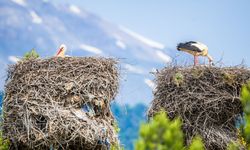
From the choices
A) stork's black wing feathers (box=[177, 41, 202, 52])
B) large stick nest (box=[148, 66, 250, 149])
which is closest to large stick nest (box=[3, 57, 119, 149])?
large stick nest (box=[148, 66, 250, 149])

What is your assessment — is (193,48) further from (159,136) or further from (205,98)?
(159,136)

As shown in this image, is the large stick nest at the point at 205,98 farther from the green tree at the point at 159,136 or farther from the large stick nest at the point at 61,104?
the green tree at the point at 159,136

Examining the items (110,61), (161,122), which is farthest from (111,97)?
(161,122)

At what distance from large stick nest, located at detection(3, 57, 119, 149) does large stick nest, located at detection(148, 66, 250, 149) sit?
145 cm

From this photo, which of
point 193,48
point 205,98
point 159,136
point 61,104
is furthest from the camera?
point 193,48

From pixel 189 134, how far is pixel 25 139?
10.4 feet

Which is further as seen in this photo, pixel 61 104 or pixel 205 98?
pixel 205 98

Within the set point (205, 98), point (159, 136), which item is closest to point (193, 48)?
point (205, 98)

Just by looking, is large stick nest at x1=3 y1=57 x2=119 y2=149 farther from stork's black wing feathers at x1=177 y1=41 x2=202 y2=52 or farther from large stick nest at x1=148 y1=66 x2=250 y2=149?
stork's black wing feathers at x1=177 y1=41 x2=202 y2=52

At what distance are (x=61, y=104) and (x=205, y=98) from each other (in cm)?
284

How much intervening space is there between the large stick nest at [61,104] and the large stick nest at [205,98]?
145cm

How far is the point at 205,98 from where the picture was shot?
12953 millimetres

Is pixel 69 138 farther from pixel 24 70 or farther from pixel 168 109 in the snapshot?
pixel 168 109

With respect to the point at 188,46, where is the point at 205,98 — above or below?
below
